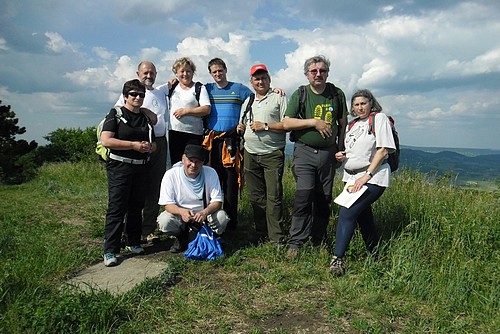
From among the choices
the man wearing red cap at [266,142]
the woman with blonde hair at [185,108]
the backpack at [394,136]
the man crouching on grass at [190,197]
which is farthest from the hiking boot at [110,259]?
the backpack at [394,136]

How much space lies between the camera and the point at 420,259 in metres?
4.46

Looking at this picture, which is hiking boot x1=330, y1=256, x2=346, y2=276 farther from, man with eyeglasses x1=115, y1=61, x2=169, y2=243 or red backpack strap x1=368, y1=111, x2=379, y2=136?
man with eyeglasses x1=115, y1=61, x2=169, y2=243

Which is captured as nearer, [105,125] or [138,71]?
[105,125]

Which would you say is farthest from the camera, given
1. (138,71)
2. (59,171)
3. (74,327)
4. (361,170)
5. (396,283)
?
(59,171)

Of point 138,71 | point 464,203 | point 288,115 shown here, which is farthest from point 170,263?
point 464,203

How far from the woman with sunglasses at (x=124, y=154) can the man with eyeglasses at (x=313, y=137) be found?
5.28ft

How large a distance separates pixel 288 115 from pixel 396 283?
2.07 m

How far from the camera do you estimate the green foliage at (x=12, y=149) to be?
2183 centimetres

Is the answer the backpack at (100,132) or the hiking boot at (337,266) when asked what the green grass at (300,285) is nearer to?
the hiking boot at (337,266)

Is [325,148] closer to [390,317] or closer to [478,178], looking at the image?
[390,317]

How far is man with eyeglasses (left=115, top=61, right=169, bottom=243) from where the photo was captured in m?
5.09

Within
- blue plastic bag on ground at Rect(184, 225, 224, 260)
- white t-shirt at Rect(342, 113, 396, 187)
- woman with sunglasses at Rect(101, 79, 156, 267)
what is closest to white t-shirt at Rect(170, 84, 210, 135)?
woman with sunglasses at Rect(101, 79, 156, 267)

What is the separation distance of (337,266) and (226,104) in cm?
236

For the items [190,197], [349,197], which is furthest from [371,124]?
[190,197]
